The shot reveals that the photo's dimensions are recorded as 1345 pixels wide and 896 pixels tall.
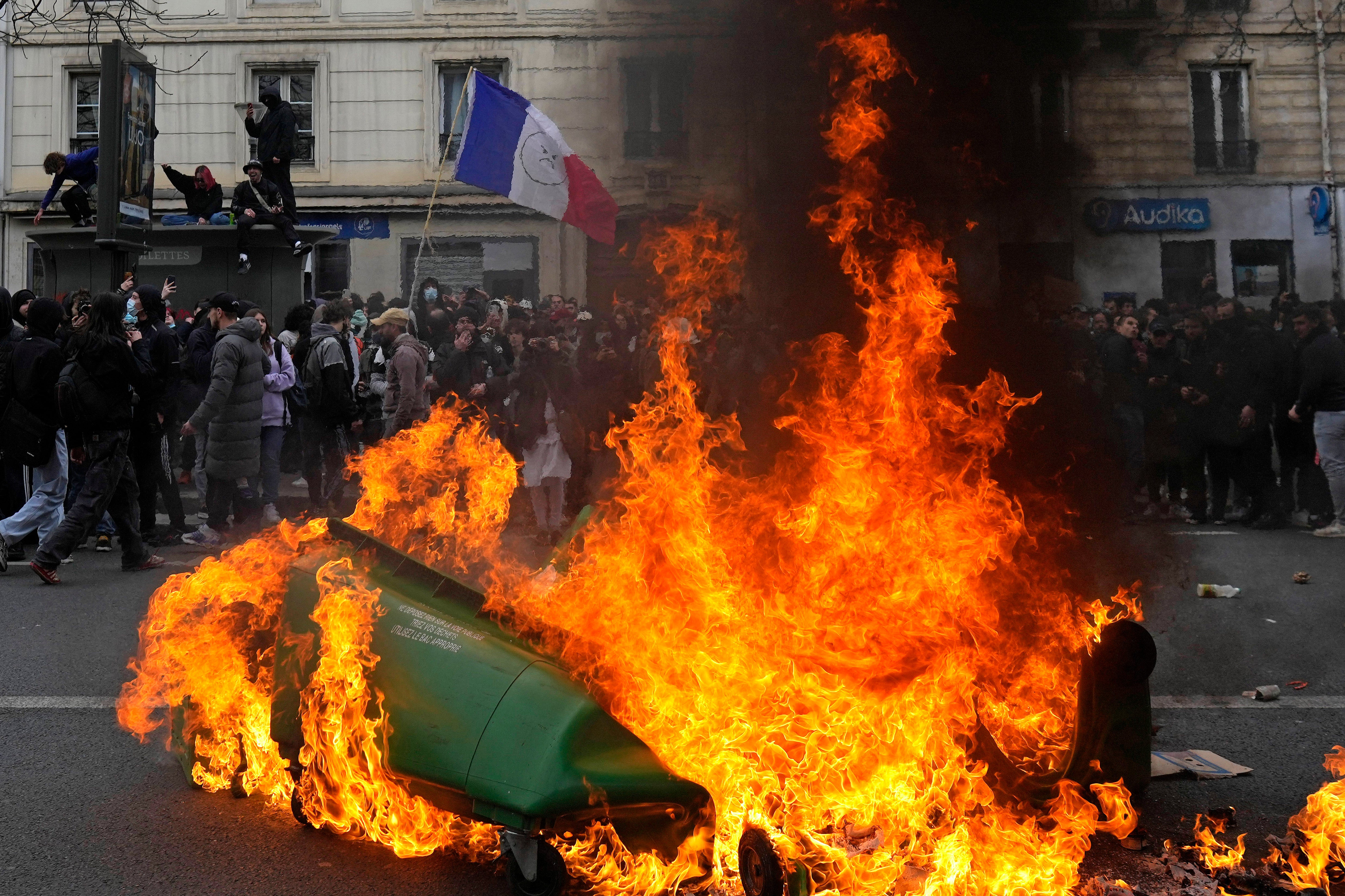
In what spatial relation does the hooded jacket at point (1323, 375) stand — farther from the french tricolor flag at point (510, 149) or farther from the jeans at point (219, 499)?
the jeans at point (219, 499)

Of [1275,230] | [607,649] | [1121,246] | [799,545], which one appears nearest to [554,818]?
[607,649]

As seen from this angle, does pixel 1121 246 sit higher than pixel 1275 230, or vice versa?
pixel 1275 230

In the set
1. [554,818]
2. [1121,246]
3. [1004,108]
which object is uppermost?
[1004,108]

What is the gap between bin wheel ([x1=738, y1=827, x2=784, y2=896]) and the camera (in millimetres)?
2854

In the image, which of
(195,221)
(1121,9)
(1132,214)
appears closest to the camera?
(1121,9)

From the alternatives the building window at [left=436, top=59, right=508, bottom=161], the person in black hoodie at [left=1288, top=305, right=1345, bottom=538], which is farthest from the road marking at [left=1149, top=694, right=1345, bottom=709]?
the building window at [left=436, top=59, right=508, bottom=161]

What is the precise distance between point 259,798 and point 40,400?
5.33 m

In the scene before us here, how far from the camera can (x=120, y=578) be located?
25.5 feet

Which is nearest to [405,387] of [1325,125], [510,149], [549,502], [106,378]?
[549,502]

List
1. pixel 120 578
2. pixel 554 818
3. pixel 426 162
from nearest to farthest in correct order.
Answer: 1. pixel 554 818
2. pixel 120 578
3. pixel 426 162

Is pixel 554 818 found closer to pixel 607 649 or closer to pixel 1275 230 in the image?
pixel 607 649

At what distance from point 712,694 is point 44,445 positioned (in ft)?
21.6

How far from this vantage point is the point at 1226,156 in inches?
273

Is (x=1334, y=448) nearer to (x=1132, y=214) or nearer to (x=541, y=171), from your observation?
(x=1132, y=214)
